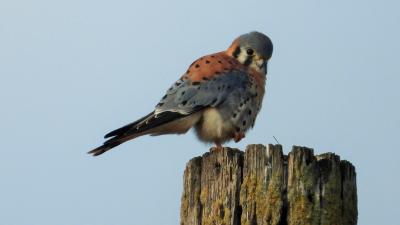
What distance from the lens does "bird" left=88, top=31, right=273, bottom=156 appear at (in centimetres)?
650

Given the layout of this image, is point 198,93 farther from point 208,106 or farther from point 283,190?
point 283,190

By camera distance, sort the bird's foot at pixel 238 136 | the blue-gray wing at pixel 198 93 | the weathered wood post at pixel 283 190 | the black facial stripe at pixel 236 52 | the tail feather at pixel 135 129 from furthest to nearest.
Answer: the black facial stripe at pixel 236 52 → the bird's foot at pixel 238 136 → the blue-gray wing at pixel 198 93 → the tail feather at pixel 135 129 → the weathered wood post at pixel 283 190

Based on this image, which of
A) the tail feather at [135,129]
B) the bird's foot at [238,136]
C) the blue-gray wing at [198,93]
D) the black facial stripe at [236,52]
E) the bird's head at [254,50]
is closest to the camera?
the tail feather at [135,129]

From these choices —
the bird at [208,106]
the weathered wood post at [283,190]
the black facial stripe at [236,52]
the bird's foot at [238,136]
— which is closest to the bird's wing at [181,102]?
the bird at [208,106]

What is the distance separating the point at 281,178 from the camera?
155 inches

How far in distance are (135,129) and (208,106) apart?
2.36 ft

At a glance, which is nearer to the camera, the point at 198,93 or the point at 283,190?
the point at 283,190

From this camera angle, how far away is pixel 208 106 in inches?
261

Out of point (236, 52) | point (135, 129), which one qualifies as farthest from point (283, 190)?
point (236, 52)

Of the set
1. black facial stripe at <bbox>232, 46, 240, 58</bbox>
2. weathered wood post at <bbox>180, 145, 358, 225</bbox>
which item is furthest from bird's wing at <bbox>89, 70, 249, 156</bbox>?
weathered wood post at <bbox>180, 145, 358, 225</bbox>

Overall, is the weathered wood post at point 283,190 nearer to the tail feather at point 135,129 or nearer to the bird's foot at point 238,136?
the tail feather at point 135,129

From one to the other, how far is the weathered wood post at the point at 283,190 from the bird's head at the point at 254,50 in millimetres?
3242

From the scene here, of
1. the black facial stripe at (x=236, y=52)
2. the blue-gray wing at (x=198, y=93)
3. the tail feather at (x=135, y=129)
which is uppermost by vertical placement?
the black facial stripe at (x=236, y=52)

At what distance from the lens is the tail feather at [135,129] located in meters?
6.40
